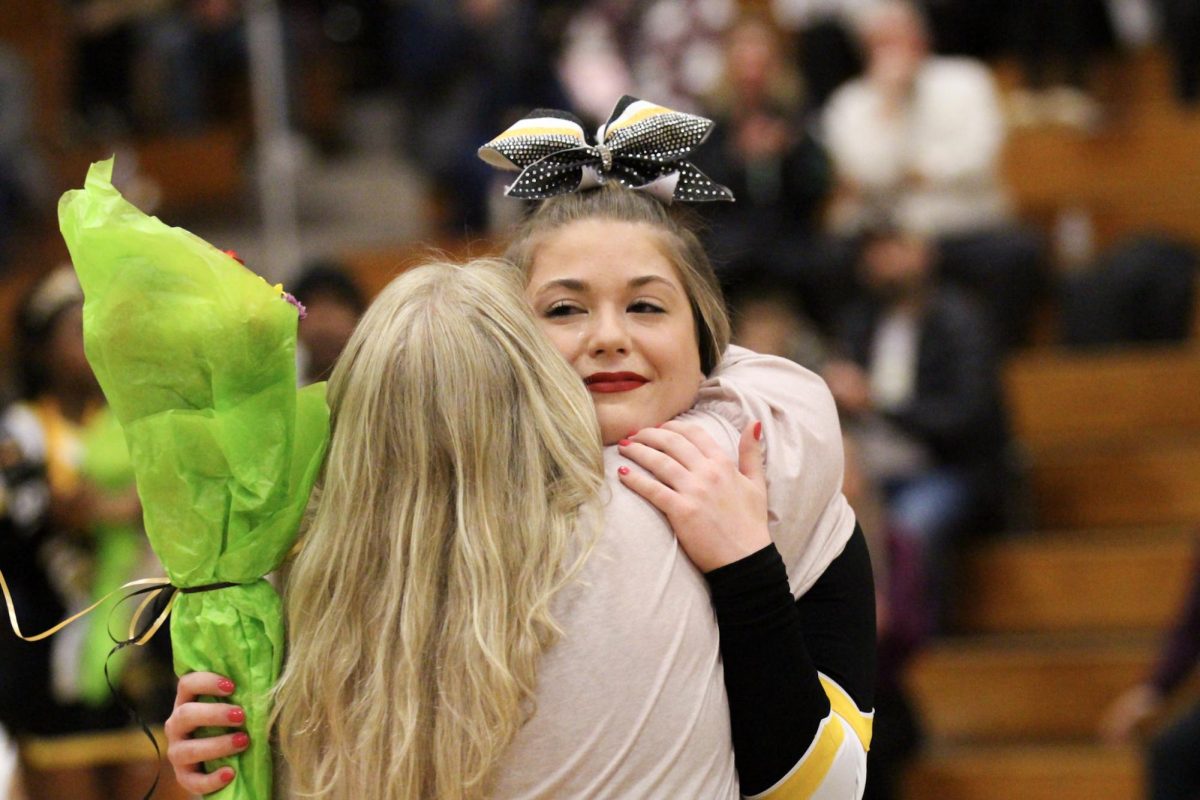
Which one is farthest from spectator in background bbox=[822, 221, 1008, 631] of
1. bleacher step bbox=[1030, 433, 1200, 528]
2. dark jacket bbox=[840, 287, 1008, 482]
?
bleacher step bbox=[1030, 433, 1200, 528]

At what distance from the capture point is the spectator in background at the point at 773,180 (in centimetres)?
604

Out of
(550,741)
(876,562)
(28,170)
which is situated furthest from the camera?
(28,170)

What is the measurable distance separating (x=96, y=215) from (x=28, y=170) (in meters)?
5.89

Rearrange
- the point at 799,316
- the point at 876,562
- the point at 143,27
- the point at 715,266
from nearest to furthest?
1. the point at 715,266
2. the point at 876,562
3. the point at 799,316
4. the point at 143,27

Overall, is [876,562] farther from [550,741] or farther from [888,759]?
[550,741]

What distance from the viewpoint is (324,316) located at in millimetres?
4223

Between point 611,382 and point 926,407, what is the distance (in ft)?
11.6

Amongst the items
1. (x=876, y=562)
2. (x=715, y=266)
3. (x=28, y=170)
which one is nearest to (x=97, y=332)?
(x=715, y=266)

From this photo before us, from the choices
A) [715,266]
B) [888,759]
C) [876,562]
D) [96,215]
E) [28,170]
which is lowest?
[888,759]

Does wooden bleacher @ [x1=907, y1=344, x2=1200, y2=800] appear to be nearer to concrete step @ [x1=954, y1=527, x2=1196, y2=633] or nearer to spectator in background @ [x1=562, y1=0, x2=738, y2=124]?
concrete step @ [x1=954, y1=527, x2=1196, y2=633]

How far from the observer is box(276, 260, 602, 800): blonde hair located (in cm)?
179

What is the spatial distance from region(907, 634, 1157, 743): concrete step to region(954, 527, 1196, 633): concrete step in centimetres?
10

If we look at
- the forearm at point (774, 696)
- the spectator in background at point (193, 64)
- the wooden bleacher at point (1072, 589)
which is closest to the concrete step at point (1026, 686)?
the wooden bleacher at point (1072, 589)

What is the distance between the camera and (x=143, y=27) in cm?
812
